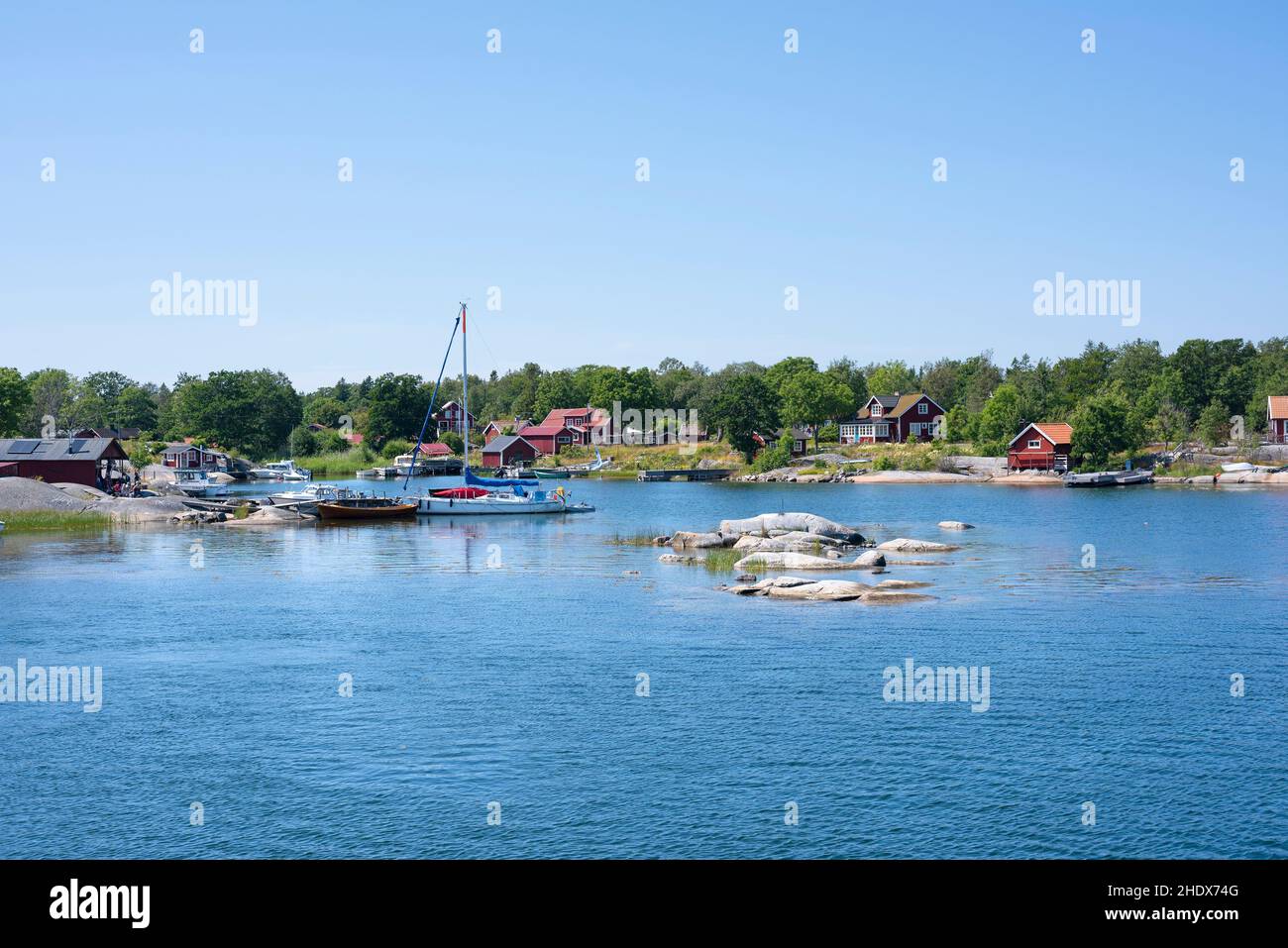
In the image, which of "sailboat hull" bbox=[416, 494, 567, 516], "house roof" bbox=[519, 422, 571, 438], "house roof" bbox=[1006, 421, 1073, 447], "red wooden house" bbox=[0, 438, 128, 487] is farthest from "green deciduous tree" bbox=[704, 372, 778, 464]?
"red wooden house" bbox=[0, 438, 128, 487]

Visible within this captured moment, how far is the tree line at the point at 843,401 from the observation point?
14212cm

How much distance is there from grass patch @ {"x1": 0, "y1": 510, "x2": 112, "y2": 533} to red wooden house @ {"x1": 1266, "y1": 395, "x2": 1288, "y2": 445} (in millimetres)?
125850

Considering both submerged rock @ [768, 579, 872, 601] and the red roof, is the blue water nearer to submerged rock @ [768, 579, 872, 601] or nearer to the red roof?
submerged rock @ [768, 579, 872, 601]

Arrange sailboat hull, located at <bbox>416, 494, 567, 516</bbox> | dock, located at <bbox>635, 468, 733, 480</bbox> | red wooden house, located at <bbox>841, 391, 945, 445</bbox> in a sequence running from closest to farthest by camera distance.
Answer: sailboat hull, located at <bbox>416, 494, 567, 516</bbox>, dock, located at <bbox>635, 468, 733, 480</bbox>, red wooden house, located at <bbox>841, 391, 945, 445</bbox>

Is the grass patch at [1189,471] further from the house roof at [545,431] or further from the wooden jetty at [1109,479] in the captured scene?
the house roof at [545,431]

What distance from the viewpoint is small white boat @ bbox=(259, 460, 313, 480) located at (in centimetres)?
14750

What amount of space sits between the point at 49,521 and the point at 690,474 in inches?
3390

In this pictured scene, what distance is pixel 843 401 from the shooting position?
174 metres

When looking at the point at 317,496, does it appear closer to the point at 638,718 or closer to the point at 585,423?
the point at 638,718

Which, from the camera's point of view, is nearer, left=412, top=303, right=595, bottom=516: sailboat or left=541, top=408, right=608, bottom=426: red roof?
left=412, top=303, right=595, bottom=516: sailboat

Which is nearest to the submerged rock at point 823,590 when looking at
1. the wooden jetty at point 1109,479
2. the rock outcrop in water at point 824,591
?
the rock outcrop in water at point 824,591

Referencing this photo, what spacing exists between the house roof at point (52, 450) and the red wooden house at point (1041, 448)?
98776 millimetres

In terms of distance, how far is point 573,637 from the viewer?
38094mm
